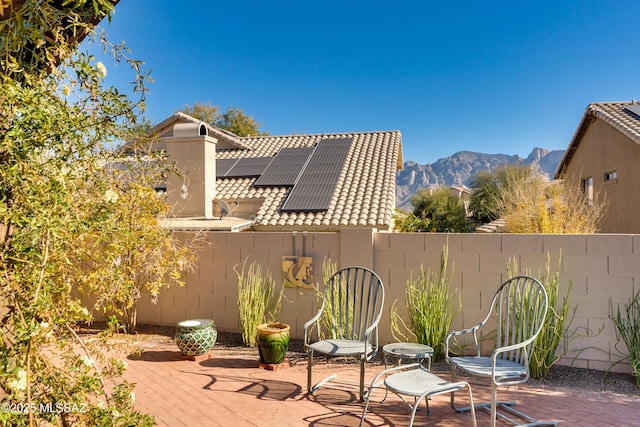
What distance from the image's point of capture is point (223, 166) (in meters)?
14.0

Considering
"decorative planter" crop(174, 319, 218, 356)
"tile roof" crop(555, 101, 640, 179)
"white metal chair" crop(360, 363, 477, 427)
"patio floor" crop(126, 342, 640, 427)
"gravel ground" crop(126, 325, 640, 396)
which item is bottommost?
"patio floor" crop(126, 342, 640, 427)

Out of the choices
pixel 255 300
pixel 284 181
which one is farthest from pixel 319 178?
pixel 255 300

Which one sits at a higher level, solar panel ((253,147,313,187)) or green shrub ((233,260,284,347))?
solar panel ((253,147,313,187))

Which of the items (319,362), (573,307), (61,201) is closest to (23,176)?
(61,201)

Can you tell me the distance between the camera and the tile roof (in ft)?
41.8

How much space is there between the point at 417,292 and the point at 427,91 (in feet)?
101

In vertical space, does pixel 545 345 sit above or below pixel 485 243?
below

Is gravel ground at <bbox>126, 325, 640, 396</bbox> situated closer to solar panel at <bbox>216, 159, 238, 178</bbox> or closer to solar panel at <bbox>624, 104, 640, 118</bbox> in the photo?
solar panel at <bbox>216, 159, 238, 178</bbox>

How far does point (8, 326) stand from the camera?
2.13 metres

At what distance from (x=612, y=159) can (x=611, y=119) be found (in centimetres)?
133

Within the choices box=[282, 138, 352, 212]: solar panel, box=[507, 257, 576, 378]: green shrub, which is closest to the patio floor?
box=[507, 257, 576, 378]: green shrub

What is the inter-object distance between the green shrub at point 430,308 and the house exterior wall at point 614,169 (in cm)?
994

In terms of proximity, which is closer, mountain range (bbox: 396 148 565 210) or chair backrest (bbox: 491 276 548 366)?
chair backrest (bbox: 491 276 548 366)

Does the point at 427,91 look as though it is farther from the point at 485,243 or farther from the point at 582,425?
the point at 582,425
